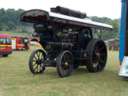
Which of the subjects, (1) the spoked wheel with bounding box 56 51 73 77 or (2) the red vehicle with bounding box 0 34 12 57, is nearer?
(1) the spoked wheel with bounding box 56 51 73 77

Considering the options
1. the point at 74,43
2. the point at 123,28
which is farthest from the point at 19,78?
the point at 123,28

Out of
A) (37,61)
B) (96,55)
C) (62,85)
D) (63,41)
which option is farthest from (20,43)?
(62,85)

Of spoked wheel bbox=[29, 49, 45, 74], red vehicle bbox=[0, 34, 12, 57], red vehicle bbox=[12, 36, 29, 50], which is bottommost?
red vehicle bbox=[12, 36, 29, 50]

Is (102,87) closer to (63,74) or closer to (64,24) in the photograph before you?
(63,74)

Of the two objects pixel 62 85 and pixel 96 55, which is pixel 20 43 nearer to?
pixel 96 55

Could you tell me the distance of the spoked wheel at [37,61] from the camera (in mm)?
11891

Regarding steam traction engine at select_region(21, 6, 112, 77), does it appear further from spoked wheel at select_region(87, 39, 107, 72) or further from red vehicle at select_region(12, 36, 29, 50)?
red vehicle at select_region(12, 36, 29, 50)

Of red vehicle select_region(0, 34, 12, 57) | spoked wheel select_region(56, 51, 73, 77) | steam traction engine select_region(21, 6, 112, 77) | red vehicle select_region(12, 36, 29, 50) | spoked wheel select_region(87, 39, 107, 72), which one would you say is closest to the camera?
spoked wheel select_region(56, 51, 73, 77)

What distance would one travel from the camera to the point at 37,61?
12.1m

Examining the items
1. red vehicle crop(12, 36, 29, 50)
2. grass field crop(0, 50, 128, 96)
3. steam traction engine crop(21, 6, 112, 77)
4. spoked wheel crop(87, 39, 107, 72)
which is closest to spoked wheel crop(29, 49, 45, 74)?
steam traction engine crop(21, 6, 112, 77)

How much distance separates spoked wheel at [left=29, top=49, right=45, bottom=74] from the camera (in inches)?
468

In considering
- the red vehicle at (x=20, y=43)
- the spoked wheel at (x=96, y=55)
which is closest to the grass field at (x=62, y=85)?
the spoked wheel at (x=96, y=55)

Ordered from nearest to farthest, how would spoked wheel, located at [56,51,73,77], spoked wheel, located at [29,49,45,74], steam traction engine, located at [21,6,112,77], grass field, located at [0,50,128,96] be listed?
grass field, located at [0,50,128,96]
spoked wheel, located at [56,51,73,77]
steam traction engine, located at [21,6,112,77]
spoked wheel, located at [29,49,45,74]

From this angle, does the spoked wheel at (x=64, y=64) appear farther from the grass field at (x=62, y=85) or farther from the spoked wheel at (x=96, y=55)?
the spoked wheel at (x=96, y=55)
